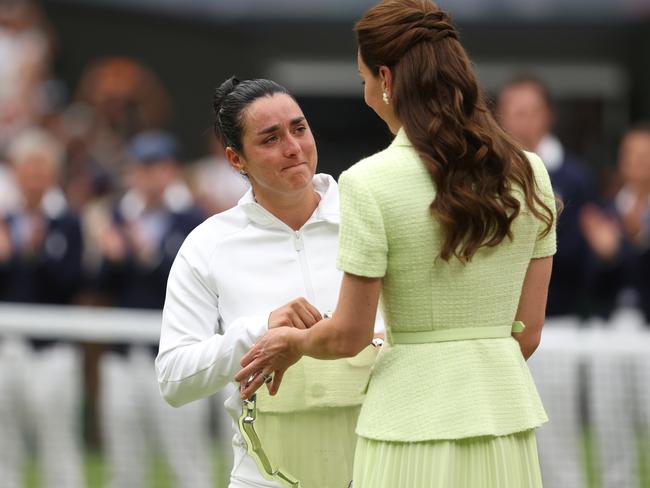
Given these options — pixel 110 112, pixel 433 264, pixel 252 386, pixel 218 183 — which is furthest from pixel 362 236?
pixel 110 112

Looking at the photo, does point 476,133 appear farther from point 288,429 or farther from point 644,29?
point 644,29

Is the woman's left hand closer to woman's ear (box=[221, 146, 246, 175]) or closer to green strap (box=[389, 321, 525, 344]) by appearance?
green strap (box=[389, 321, 525, 344])

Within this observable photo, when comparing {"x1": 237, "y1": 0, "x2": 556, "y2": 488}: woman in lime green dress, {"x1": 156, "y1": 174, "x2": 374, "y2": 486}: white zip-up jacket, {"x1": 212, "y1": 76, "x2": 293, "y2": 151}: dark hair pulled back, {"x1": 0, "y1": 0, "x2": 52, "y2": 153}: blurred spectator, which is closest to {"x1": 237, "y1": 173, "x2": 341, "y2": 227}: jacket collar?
{"x1": 156, "y1": 174, "x2": 374, "y2": 486}: white zip-up jacket

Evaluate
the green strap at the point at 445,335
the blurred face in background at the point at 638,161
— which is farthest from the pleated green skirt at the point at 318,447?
the blurred face in background at the point at 638,161

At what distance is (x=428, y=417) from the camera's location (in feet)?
10.1

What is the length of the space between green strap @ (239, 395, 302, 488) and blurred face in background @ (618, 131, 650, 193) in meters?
4.66

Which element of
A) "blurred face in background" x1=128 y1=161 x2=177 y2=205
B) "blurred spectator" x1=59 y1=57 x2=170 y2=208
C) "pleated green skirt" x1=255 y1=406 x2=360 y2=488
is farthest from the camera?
"blurred spectator" x1=59 y1=57 x2=170 y2=208

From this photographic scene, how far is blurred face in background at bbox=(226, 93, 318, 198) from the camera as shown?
345 centimetres

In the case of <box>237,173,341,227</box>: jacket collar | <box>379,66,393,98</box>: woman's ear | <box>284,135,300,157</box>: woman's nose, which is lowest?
<box>237,173,341,227</box>: jacket collar

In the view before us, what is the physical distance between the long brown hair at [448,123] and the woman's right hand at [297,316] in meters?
0.39

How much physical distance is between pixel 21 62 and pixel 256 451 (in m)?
9.62

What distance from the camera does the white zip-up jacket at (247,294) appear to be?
11.3 feet

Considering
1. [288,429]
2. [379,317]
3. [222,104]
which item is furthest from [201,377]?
[222,104]

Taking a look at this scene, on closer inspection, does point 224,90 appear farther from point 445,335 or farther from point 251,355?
point 445,335
